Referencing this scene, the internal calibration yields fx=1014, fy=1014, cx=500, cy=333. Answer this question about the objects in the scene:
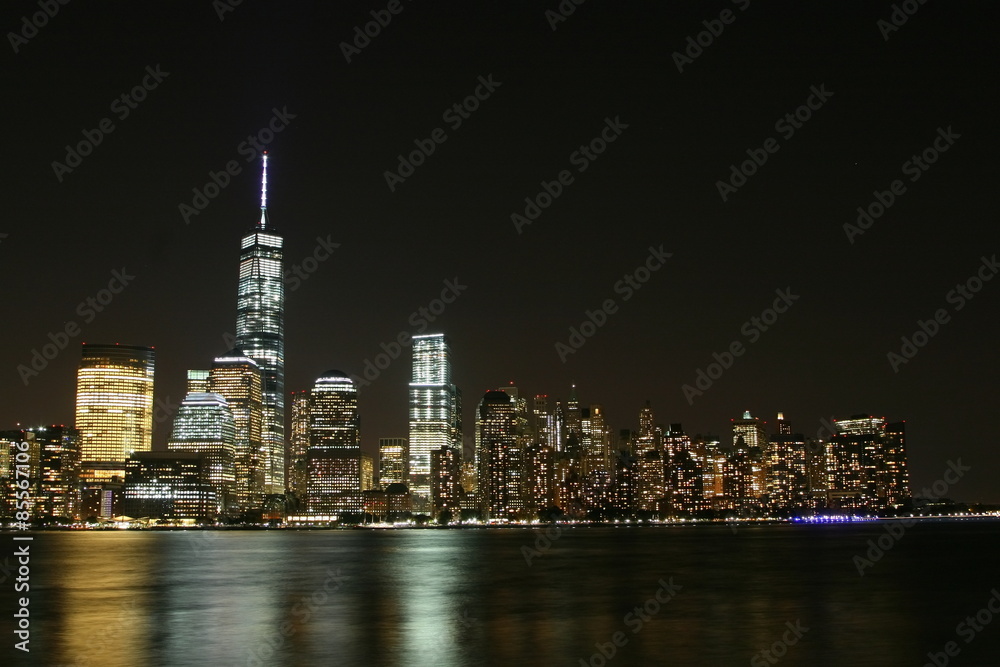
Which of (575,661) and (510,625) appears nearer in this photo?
(575,661)

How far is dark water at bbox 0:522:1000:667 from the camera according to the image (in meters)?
40.7

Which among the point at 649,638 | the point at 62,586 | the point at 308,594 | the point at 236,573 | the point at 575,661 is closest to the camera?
the point at 575,661

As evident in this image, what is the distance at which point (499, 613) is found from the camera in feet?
183

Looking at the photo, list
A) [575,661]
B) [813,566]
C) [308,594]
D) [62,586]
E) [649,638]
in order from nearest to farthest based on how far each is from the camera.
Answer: [575,661], [649,638], [308,594], [62,586], [813,566]

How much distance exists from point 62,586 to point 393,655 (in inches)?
1745

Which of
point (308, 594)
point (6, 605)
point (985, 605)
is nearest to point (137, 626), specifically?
point (6, 605)

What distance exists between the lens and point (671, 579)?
8131 centimetres

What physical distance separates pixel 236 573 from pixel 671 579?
38715 millimetres

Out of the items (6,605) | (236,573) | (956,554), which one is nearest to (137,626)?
(6,605)

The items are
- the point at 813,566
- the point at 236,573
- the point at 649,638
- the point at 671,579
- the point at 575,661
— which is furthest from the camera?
the point at 813,566

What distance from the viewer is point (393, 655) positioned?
133 ft

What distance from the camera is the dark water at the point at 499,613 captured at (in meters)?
40.7

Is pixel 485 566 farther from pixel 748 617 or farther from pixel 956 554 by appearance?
pixel 956 554

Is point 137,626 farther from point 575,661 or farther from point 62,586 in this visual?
point 62,586
